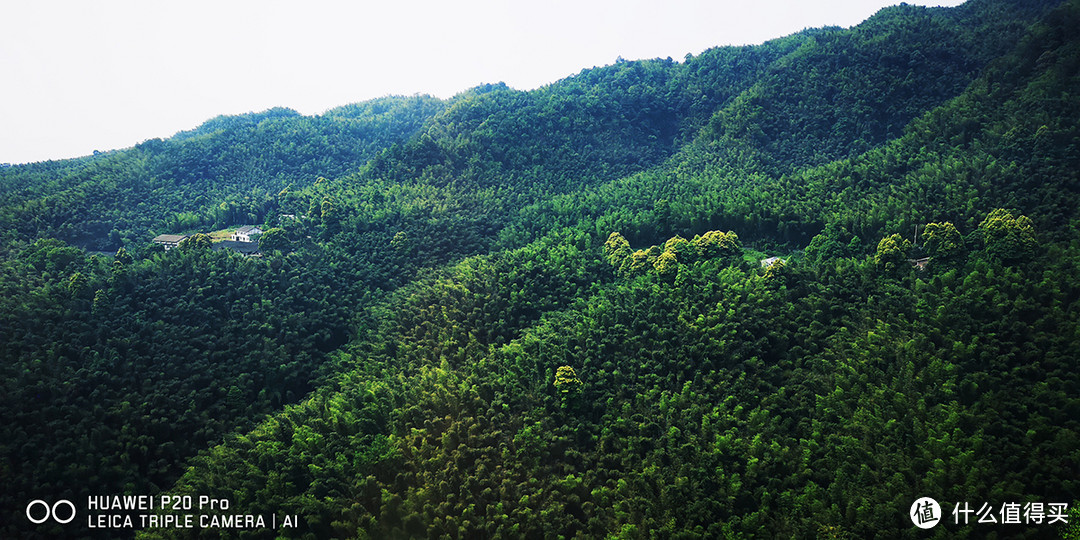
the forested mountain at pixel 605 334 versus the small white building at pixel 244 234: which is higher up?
the small white building at pixel 244 234

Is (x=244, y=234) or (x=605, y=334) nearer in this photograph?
(x=605, y=334)

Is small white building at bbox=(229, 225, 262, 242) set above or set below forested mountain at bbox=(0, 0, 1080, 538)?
above

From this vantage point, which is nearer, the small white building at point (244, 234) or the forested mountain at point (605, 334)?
the forested mountain at point (605, 334)

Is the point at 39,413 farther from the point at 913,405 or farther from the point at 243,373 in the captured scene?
the point at 913,405

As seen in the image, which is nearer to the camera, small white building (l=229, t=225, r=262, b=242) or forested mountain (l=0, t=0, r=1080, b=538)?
forested mountain (l=0, t=0, r=1080, b=538)

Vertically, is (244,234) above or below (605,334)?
above

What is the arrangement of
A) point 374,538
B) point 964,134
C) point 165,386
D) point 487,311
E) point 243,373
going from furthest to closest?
point 964,134, point 487,311, point 243,373, point 165,386, point 374,538

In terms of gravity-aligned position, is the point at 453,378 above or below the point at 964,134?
below

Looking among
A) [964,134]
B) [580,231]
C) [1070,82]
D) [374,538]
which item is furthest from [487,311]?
[1070,82]
